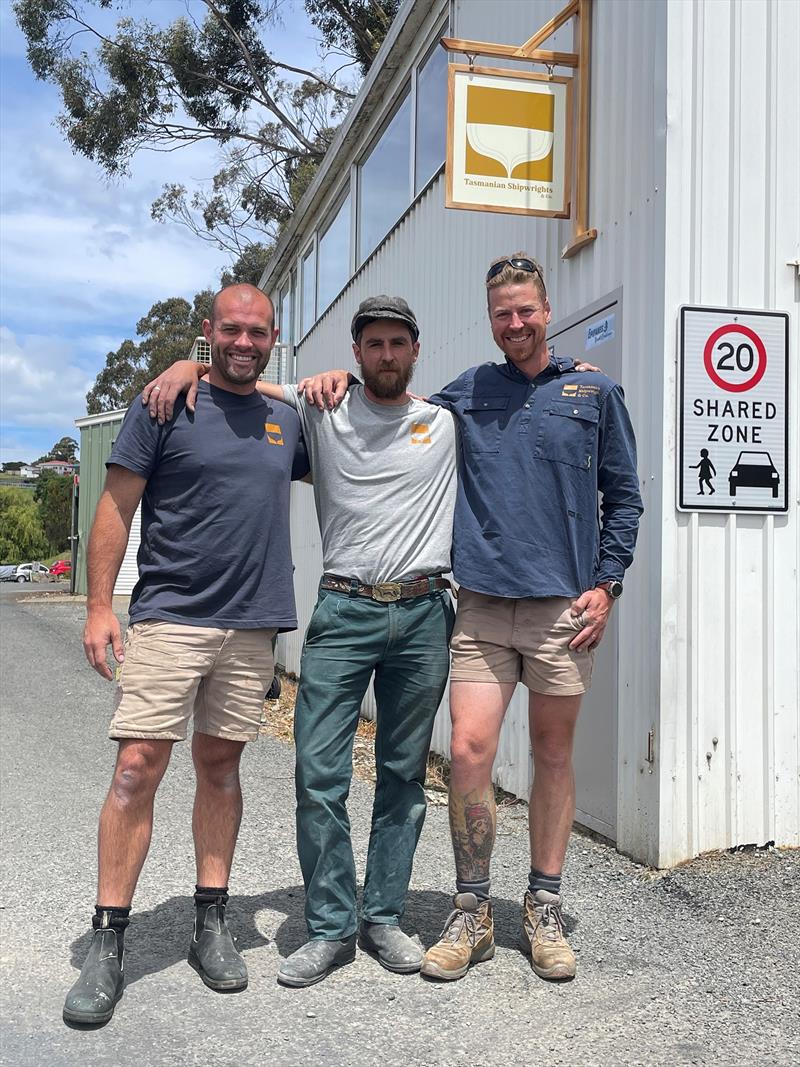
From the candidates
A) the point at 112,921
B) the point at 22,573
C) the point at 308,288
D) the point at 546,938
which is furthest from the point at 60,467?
the point at 546,938

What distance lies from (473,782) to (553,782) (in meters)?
0.28

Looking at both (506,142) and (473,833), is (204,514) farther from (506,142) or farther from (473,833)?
(506,142)

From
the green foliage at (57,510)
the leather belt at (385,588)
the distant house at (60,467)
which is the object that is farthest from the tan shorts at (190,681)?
the green foliage at (57,510)

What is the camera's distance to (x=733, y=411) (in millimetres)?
4961

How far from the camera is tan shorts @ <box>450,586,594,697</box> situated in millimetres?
3750

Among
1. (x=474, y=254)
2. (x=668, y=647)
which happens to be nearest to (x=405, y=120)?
(x=474, y=254)

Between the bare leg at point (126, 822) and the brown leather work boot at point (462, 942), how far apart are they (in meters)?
1.02

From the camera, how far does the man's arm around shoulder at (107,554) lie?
3.61 m

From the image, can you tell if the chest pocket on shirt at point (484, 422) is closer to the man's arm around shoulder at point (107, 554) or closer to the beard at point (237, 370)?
the beard at point (237, 370)

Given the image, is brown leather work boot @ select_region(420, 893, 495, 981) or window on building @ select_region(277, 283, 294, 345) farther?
window on building @ select_region(277, 283, 294, 345)

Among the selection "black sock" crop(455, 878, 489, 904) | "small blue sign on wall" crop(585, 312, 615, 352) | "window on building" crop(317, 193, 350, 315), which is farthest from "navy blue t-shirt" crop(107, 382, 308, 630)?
"window on building" crop(317, 193, 350, 315)

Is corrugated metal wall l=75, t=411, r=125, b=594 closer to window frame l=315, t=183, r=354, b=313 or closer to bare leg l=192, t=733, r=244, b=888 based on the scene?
window frame l=315, t=183, r=354, b=313

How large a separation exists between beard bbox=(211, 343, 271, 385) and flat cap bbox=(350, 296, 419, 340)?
0.35 meters

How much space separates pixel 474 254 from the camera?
754 centimetres
